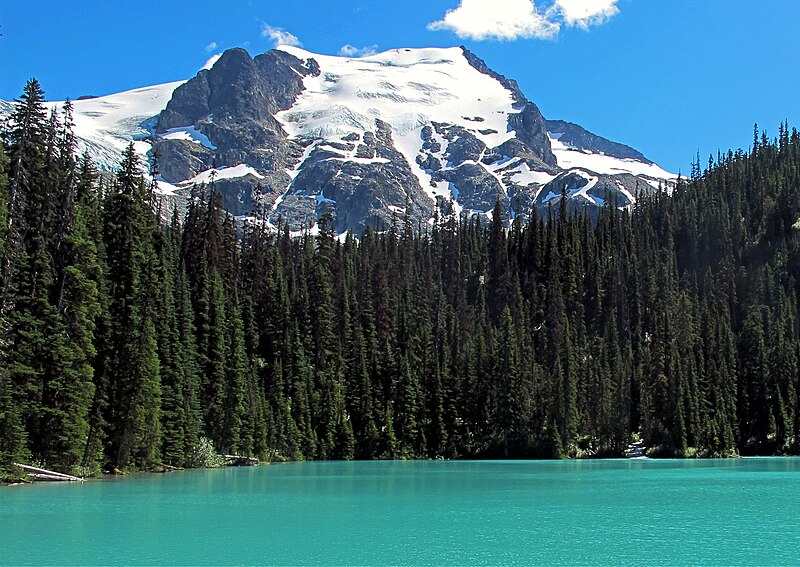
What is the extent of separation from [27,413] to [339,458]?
57794 millimetres

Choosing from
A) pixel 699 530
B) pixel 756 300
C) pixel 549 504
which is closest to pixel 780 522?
pixel 699 530

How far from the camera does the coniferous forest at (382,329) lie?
175 feet

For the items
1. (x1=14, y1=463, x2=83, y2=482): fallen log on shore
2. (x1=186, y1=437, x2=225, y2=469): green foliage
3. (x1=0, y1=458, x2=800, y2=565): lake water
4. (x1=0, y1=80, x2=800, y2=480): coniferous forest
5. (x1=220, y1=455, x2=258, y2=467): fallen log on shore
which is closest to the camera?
(x1=0, y1=458, x2=800, y2=565): lake water

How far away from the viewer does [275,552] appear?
26.5 metres

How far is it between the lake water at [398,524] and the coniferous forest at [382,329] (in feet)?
30.2

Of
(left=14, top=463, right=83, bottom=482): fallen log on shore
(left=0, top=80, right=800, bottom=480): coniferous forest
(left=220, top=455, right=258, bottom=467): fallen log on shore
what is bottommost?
(left=220, top=455, right=258, bottom=467): fallen log on shore

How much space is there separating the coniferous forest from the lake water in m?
9.21

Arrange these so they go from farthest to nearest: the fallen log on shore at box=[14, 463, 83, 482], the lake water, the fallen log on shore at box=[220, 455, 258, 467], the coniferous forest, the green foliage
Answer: the fallen log on shore at box=[220, 455, 258, 467] → the green foliage → the coniferous forest → the fallen log on shore at box=[14, 463, 83, 482] → the lake water

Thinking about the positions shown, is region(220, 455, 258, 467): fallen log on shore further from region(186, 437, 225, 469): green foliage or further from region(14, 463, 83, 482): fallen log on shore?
region(14, 463, 83, 482): fallen log on shore

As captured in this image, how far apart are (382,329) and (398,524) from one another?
313ft

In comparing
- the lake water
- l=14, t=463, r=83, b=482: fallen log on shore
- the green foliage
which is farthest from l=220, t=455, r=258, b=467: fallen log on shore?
l=14, t=463, r=83, b=482: fallen log on shore

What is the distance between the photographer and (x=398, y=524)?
33031mm

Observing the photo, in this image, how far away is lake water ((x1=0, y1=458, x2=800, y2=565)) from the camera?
25.9m

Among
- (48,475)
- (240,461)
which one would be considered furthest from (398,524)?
(240,461)
